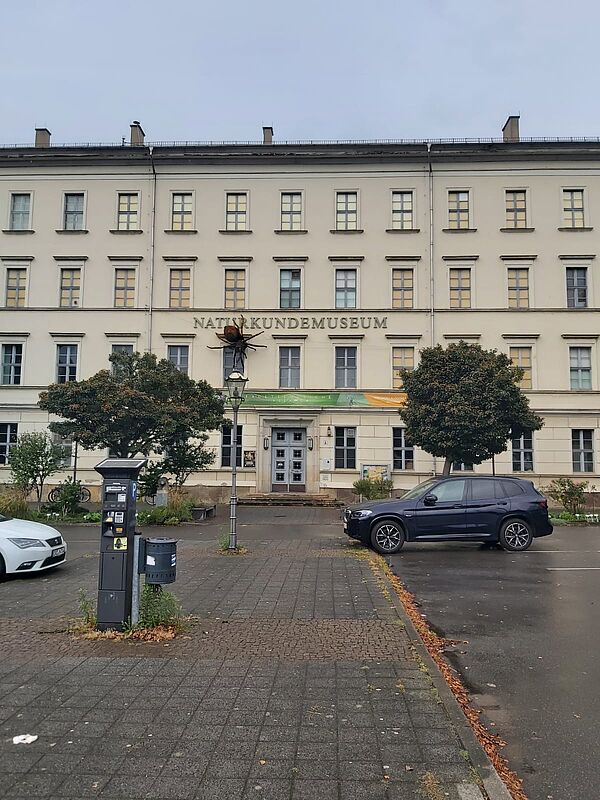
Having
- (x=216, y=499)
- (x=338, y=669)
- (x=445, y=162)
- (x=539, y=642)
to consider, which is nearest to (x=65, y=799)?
(x=338, y=669)

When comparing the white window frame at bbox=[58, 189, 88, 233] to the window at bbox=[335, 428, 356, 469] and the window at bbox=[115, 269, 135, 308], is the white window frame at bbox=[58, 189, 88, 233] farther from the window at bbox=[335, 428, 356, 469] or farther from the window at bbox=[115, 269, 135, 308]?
the window at bbox=[335, 428, 356, 469]

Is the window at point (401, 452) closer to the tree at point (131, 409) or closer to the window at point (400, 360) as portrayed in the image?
the window at point (400, 360)

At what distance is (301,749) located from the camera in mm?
3998

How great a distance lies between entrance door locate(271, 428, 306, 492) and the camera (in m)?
31.2

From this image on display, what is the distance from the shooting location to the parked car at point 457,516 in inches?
533

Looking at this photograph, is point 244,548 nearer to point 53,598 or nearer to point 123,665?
point 53,598

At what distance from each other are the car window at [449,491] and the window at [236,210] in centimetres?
2200

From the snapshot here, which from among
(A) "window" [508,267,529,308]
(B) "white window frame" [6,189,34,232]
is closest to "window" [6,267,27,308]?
(B) "white window frame" [6,189,34,232]

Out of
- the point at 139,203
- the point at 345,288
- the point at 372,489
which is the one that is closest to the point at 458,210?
the point at 345,288

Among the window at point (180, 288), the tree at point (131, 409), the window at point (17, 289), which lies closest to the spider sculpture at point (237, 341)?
the window at point (180, 288)

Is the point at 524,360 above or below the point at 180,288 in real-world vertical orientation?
below

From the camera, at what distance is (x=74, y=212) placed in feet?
107

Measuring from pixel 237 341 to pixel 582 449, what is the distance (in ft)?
54.8

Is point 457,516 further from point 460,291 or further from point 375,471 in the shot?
point 460,291
